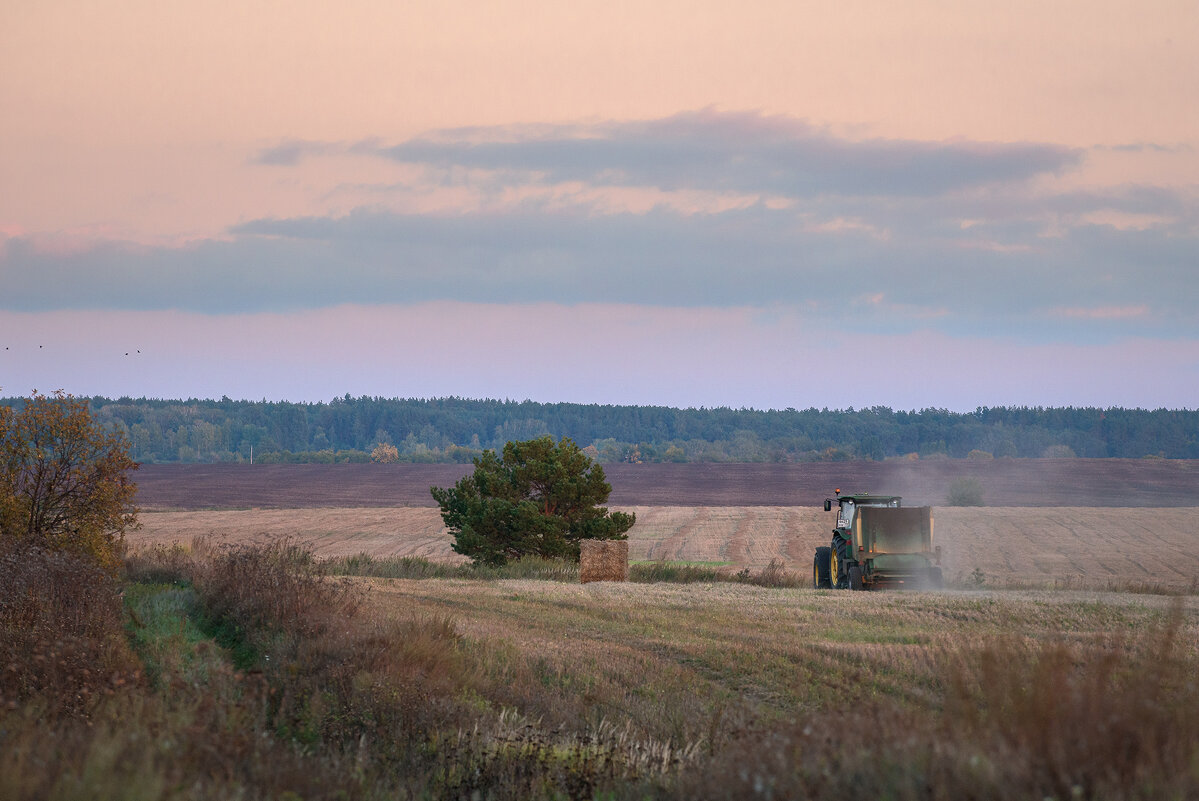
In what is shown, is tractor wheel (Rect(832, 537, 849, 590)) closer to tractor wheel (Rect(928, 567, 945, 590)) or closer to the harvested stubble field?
tractor wheel (Rect(928, 567, 945, 590))

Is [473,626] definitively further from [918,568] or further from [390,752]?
[918,568]

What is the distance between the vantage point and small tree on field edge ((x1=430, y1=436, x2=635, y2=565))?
1446 inches

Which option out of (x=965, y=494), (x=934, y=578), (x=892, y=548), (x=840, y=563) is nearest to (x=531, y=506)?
(x=840, y=563)

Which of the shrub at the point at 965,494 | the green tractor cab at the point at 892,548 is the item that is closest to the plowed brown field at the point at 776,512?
→ the shrub at the point at 965,494

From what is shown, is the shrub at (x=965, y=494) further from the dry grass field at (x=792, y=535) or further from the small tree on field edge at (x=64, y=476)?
the small tree on field edge at (x=64, y=476)

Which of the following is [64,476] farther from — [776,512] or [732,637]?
[776,512]

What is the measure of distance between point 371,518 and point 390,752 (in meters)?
64.4

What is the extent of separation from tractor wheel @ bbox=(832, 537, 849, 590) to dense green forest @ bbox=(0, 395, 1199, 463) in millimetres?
99739

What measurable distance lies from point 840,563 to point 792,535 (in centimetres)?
2937

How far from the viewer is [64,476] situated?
21844mm

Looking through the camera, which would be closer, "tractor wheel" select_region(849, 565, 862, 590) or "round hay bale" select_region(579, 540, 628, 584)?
"tractor wheel" select_region(849, 565, 862, 590)

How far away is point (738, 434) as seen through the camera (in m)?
175

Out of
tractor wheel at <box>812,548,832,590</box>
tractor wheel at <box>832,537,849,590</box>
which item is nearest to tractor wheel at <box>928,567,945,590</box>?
tractor wheel at <box>832,537,849,590</box>

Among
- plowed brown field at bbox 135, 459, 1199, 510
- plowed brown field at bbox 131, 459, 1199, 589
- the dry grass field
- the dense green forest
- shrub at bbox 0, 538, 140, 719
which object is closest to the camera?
shrub at bbox 0, 538, 140, 719
